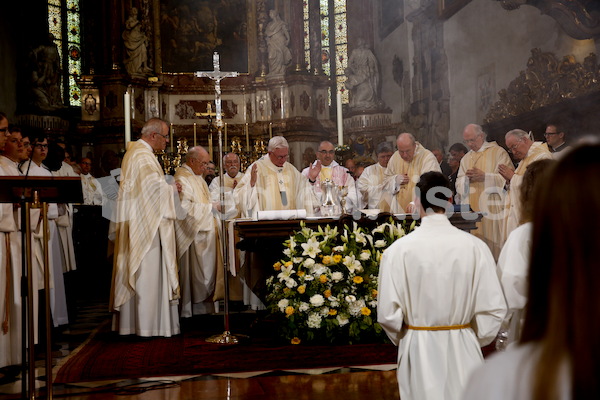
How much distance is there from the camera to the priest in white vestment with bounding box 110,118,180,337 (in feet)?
22.7

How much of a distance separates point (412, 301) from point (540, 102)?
7.12 metres

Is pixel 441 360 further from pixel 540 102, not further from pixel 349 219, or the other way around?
pixel 540 102

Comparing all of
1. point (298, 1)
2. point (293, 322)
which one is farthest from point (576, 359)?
point (298, 1)

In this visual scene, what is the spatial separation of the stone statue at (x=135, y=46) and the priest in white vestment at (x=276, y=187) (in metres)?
8.45

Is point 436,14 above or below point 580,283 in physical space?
above

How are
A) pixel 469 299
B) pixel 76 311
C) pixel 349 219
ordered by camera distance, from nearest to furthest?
1. pixel 469 299
2. pixel 349 219
3. pixel 76 311

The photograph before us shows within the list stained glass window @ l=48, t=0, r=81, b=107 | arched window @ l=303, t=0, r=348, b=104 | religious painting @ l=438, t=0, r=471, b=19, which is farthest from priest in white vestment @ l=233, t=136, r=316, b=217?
arched window @ l=303, t=0, r=348, b=104

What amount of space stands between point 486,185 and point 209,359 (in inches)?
173

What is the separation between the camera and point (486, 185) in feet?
28.5

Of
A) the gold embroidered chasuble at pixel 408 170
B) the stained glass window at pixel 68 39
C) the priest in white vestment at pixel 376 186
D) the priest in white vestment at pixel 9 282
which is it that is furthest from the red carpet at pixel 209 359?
the stained glass window at pixel 68 39

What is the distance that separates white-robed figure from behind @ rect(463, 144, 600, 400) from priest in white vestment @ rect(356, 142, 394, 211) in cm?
756

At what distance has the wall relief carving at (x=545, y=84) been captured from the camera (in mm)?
8469

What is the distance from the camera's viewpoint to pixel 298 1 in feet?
53.9

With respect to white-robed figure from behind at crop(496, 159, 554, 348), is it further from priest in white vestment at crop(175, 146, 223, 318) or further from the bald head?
priest in white vestment at crop(175, 146, 223, 318)
